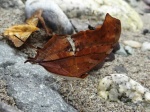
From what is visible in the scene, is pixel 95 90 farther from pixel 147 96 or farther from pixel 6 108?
pixel 6 108

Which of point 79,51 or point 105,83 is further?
point 105,83

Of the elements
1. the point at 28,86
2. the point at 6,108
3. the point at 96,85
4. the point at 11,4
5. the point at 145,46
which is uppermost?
the point at 6,108

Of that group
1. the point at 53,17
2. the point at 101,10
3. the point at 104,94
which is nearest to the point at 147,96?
the point at 104,94

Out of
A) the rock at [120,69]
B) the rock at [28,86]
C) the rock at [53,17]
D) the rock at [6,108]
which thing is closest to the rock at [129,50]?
the rock at [120,69]

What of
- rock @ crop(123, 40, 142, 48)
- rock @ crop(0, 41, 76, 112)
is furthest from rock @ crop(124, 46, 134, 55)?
rock @ crop(0, 41, 76, 112)

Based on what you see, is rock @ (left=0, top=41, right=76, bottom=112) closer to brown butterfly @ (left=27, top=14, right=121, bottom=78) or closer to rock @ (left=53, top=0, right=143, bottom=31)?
brown butterfly @ (left=27, top=14, right=121, bottom=78)
